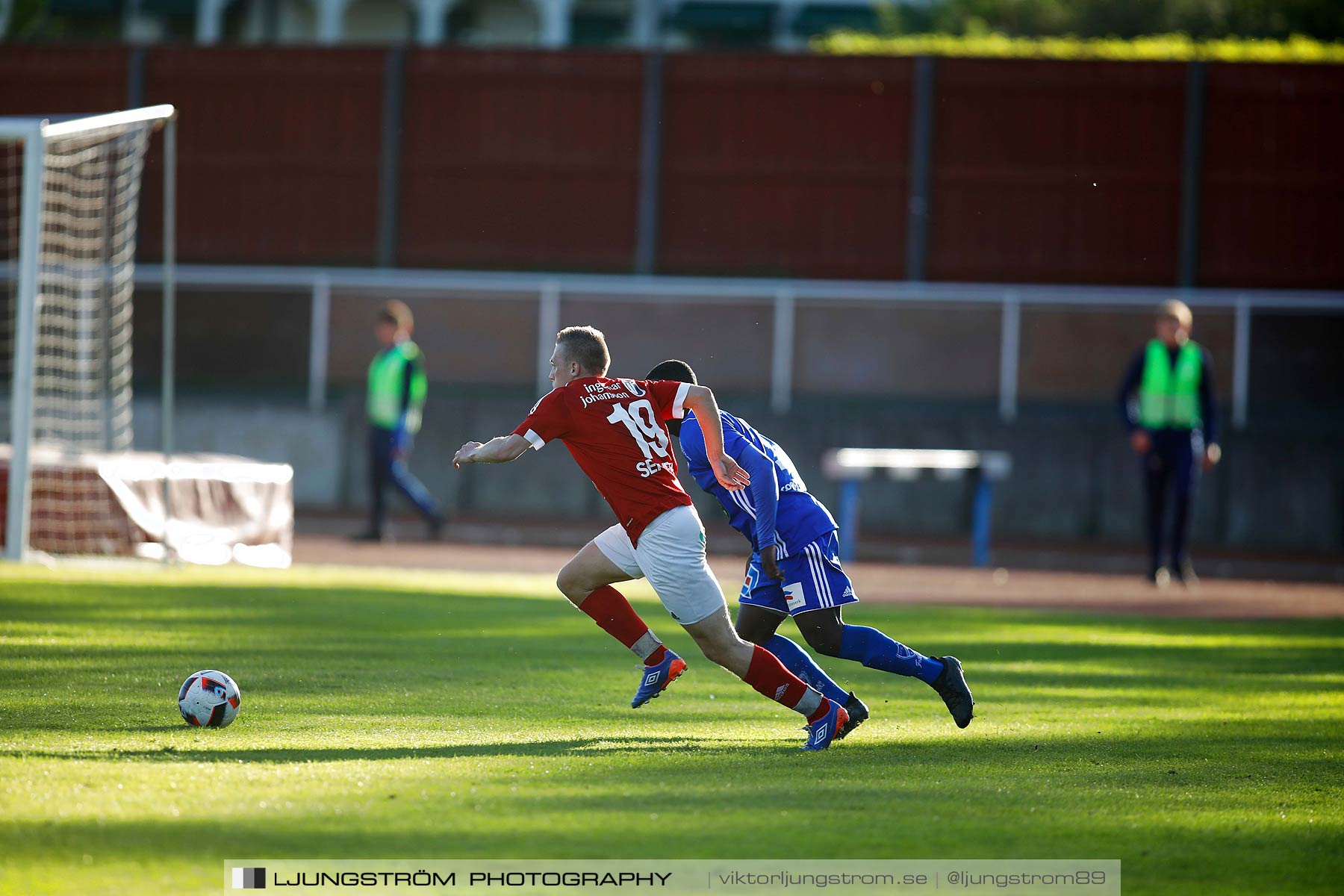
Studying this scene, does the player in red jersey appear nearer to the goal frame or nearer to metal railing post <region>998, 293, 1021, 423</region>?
the goal frame

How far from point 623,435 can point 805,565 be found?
0.90 m

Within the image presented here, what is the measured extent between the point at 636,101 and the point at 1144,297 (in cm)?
1020

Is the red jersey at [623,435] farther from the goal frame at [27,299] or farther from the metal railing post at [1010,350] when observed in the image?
the metal railing post at [1010,350]

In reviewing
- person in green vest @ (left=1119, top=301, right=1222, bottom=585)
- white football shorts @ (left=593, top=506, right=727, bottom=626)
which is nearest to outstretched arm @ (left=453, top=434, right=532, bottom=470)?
white football shorts @ (left=593, top=506, right=727, bottom=626)

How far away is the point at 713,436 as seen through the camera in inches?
249

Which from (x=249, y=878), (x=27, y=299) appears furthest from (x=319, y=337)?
(x=249, y=878)

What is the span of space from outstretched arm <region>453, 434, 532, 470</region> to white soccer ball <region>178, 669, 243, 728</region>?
3.99 ft

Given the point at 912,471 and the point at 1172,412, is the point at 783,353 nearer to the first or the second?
the point at 912,471

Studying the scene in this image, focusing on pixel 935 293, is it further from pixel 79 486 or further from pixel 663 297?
pixel 79 486

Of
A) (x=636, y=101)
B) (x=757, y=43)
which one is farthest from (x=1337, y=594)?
(x=757, y=43)

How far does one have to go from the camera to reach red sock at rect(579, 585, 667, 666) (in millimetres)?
6891

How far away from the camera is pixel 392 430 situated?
15.9 metres

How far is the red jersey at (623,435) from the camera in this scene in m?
6.28

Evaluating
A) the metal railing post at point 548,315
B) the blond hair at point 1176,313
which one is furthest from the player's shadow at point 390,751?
the metal railing post at point 548,315
